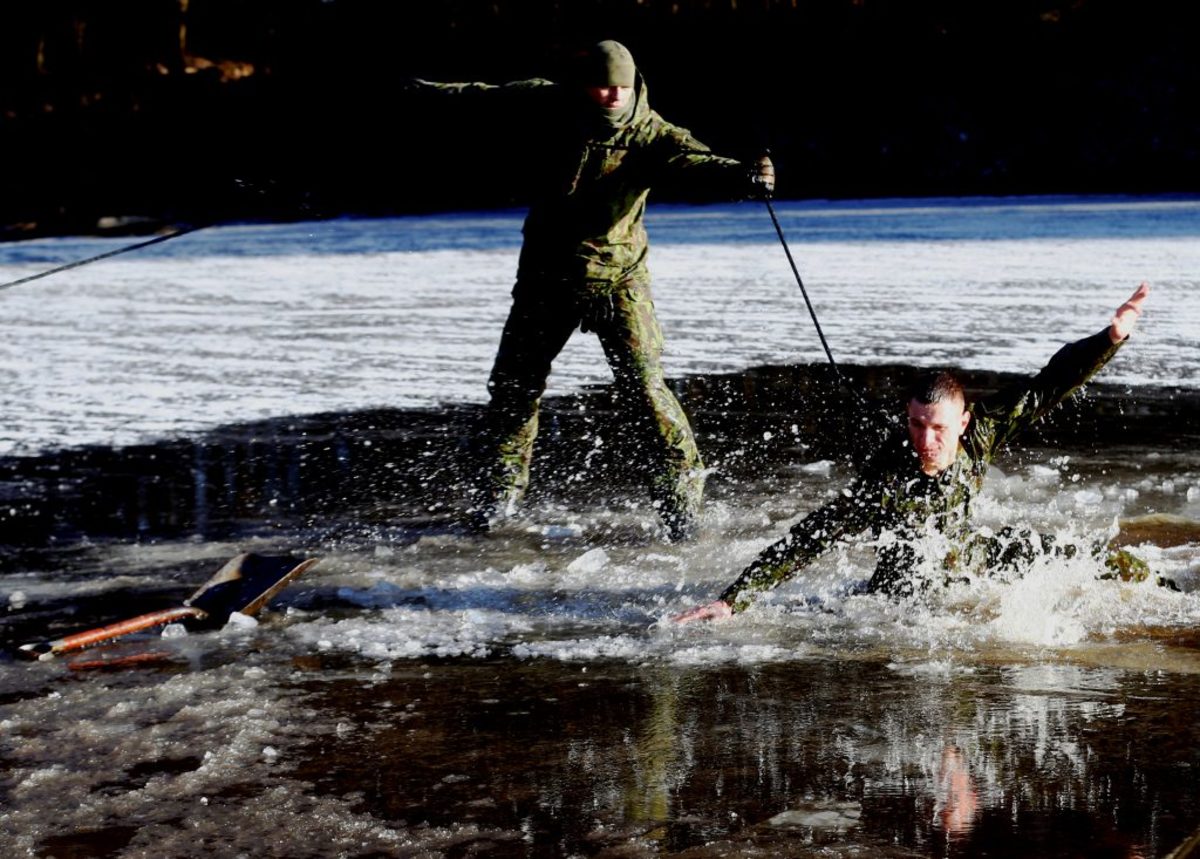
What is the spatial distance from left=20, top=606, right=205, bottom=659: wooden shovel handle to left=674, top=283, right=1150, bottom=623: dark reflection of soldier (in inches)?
62.2

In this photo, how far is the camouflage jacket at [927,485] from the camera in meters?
4.66

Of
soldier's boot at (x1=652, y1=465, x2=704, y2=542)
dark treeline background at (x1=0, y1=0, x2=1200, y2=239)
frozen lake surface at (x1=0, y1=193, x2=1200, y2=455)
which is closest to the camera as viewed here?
soldier's boot at (x1=652, y1=465, x2=704, y2=542)

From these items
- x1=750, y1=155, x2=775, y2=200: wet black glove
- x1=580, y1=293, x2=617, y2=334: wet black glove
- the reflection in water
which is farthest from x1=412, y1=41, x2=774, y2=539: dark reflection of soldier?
the reflection in water

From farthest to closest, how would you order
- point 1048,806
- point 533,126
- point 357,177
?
point 357,177 → point 533,126 → point 1048,806

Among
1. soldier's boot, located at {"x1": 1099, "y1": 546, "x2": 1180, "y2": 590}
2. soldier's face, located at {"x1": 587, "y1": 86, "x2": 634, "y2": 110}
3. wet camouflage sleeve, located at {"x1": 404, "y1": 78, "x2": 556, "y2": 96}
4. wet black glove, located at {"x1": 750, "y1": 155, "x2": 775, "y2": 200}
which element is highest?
wet camouflage sleeve, located at {"x1": 404, "y1": 78, "x2": 556, "y2": 96}

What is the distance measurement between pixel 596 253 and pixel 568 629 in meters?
1.74

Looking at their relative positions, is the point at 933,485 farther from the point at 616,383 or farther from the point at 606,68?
the point at 606,68

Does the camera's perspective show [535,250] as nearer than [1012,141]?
Yes

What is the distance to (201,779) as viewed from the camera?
355 centimetres

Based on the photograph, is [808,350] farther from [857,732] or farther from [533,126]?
[857,732]

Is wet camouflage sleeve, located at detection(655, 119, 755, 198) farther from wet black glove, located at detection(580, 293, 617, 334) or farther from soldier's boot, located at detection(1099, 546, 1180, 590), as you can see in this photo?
soldier's boot, located at detection(1099, 546, 1180, 590)

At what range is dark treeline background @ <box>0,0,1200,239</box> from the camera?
2434cm

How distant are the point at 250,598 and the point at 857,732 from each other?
212 centimetres

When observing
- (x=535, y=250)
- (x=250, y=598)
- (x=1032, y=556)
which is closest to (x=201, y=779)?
(x=250, y=598)
